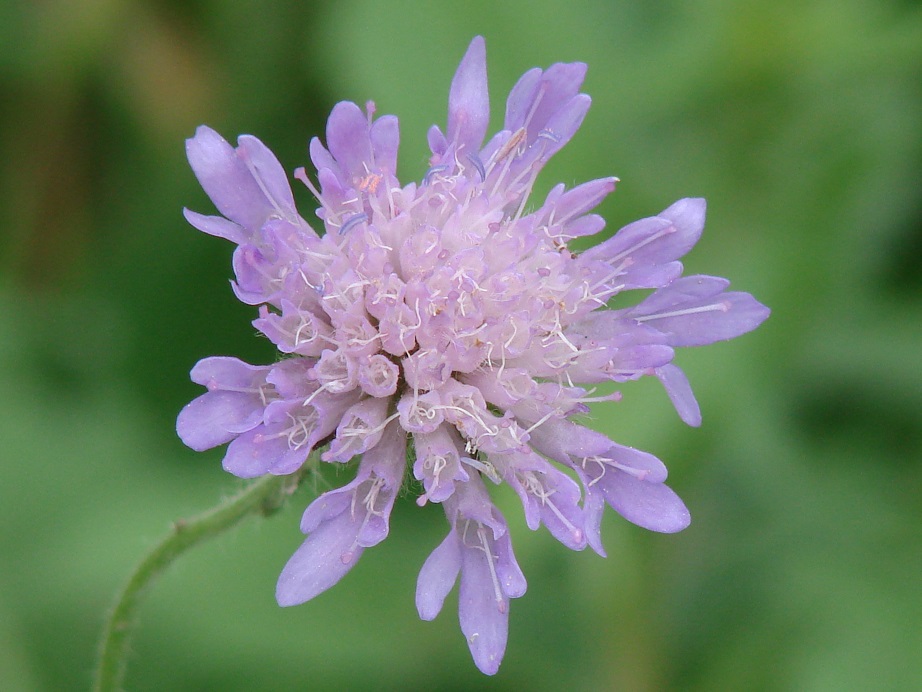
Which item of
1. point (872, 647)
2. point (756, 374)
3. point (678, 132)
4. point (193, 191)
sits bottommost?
point (872, 647)

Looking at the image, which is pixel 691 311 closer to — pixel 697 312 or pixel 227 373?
pixel 697 312

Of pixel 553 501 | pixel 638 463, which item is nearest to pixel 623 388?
pixel 638 463

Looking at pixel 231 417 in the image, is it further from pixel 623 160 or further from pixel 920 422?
pixel 920 422

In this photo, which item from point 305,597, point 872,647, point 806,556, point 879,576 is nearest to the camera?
point 305,597

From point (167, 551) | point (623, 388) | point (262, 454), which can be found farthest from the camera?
point (623, 388)

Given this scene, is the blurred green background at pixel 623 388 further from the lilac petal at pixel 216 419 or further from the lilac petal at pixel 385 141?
the lilac petal at pixel 216 419

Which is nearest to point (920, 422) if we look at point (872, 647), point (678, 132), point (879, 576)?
point (879, 576)
